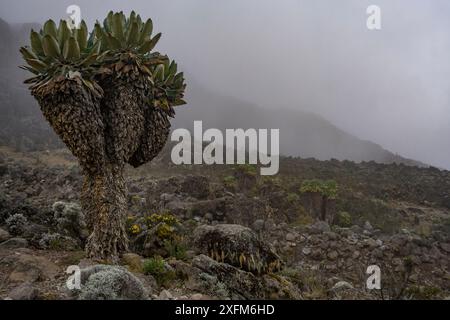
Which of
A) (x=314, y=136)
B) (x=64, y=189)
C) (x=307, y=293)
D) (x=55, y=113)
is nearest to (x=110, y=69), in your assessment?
(x=55, y=113)

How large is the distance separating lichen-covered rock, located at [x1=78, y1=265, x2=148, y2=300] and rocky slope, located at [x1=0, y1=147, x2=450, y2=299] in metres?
0.01

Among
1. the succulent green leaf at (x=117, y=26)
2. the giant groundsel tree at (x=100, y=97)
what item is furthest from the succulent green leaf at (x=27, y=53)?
the succulent green leaf at (x=117, y=26)

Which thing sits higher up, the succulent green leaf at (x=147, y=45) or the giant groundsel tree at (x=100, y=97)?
the succulent green leaf at (x=147, y=45)

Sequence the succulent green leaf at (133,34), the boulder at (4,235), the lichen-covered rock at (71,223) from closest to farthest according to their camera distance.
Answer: the succulent green leaf at (133,34)
the boulder at (4,235)
the lichen-covered rock at (71,223)

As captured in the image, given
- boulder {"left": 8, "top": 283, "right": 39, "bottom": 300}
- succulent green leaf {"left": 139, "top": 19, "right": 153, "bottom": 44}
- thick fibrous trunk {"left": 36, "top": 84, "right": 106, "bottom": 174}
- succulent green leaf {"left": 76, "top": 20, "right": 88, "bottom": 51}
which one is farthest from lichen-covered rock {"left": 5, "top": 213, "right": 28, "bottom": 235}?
succulent green leaf {"left": 139, "top": 19, "right": 153, "bottom": 44}

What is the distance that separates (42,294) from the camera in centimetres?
502

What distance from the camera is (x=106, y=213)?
270 inches

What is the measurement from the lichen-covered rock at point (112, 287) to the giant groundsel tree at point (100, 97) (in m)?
1.66

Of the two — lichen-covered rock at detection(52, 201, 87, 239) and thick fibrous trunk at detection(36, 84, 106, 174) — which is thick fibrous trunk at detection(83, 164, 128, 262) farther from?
lichen-covered rock at detection(52, 201, 87, 239)

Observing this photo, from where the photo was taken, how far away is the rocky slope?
605 centimetres

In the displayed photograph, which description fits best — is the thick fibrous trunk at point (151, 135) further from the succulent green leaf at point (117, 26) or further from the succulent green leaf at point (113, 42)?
the succulent green leaf at point (117, 26)

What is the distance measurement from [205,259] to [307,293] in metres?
2.26

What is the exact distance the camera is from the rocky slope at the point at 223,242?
19.9 feet

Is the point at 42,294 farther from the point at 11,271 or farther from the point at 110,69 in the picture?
the point at 110,69
